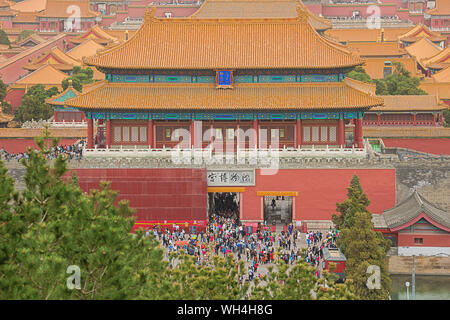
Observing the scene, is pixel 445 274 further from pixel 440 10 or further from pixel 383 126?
pixel 440 10


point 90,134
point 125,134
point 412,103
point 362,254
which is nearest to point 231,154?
point 125,134

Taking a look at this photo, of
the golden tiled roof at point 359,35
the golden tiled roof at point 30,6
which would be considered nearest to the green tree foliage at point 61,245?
the golden tiled roof at point 359,35

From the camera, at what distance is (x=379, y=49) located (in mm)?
95312

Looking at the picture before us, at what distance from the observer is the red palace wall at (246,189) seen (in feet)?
172

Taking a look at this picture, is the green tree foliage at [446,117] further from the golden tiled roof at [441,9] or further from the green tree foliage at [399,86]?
the golden tiled roof at [441,9]

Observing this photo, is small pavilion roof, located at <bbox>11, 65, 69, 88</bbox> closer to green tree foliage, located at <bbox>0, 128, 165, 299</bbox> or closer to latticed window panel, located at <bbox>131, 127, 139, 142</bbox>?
latticed window panel, located at <bbox>131, 127, 139, 142</bbox>

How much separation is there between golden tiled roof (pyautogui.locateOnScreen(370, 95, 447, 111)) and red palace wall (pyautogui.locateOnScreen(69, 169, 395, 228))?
15414 mm

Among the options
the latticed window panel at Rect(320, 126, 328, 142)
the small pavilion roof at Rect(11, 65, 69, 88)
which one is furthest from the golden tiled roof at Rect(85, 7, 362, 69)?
the small pavilion roof at Rect(11, 65, 69, 88)

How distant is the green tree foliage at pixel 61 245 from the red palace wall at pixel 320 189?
80.7ft

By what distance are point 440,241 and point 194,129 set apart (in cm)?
1708

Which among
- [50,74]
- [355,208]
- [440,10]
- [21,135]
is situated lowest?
[355,208]

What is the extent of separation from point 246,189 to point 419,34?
5794 cm

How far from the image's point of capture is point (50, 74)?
284ft
